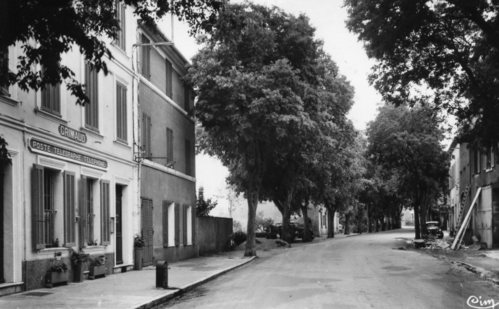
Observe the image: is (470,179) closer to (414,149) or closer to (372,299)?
(414,149)

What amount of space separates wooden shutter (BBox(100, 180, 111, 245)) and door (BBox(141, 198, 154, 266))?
2.88 meters

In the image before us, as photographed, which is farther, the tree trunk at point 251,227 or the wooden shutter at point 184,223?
the tree trunk at point 251,227

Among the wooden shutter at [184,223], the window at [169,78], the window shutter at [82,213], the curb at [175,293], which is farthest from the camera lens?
the wooden shutter at [184,223]

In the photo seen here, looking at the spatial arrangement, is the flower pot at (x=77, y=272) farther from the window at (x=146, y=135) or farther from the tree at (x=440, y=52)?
the tree at (x=440, y=52)

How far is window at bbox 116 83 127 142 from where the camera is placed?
20078mm

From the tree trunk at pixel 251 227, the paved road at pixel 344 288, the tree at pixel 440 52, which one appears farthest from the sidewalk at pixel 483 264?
the tree trunk at pixel 251 227

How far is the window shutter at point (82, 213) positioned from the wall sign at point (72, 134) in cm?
106

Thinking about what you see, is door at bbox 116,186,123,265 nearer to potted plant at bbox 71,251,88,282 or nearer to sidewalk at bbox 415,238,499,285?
potted plant at bbox 71,251,88,282

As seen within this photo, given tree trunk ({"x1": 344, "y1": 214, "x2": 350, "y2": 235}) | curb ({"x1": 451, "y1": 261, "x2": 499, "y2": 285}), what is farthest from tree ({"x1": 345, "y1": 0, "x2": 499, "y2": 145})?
tree trunk ({"x1": 344, "y1": 214, "x2": 350, "y2": 235})

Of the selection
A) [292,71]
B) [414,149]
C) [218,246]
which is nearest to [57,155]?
[292,71]

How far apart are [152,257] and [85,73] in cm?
772

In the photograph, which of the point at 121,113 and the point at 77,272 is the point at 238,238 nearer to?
the point at 121,113

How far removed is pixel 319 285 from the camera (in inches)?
583

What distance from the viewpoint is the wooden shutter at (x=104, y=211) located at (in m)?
18.5
